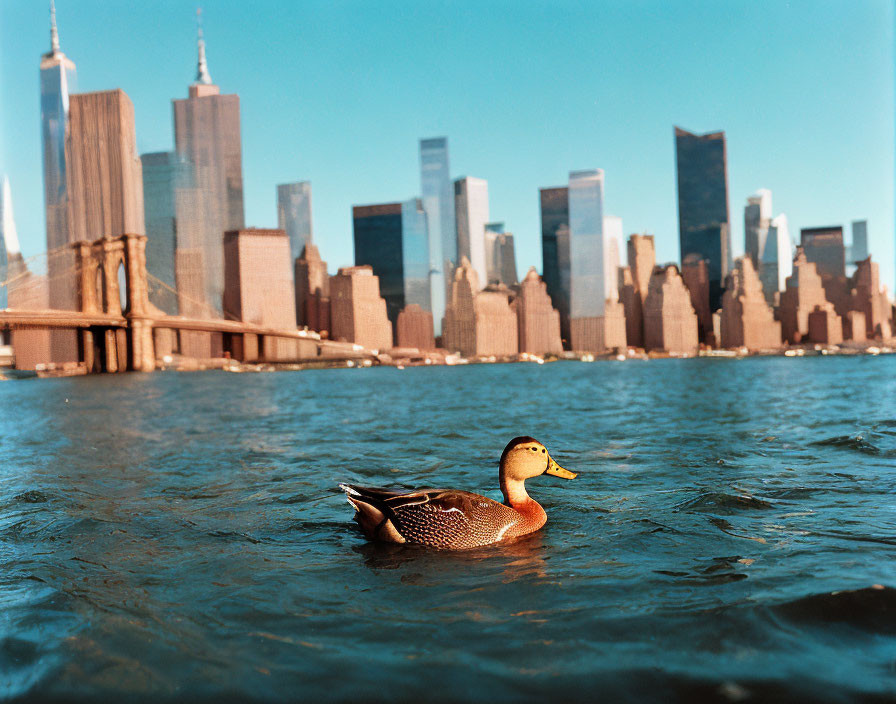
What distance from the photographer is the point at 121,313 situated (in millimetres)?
71812

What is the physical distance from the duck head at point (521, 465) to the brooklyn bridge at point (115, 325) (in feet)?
172

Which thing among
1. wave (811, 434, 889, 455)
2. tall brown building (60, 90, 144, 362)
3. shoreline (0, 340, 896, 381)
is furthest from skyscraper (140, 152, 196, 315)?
wave (811, 434, 889, 455)

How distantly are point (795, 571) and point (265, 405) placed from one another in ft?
83.3

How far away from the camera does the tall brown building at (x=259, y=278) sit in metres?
142

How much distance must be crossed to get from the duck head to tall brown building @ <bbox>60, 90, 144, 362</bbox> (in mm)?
191500

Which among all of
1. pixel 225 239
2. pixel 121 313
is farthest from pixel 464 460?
pixel 225 239

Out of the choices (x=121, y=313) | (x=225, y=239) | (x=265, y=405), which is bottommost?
(x=265, y=405)

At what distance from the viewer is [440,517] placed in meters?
6.30

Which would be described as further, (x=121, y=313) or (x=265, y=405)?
(x=121, y=313)

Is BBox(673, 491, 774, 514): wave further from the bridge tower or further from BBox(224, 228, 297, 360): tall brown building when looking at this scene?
→ BBox(224, 228, 297, 360): tall brown building

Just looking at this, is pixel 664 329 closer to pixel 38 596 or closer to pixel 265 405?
pixel 265 405

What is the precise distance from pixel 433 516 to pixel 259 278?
143895 mm

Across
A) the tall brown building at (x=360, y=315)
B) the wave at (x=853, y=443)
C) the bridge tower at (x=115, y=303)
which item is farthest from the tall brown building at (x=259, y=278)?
the wave at (x=853, y=443)

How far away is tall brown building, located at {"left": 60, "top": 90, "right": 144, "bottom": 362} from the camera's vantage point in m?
181
